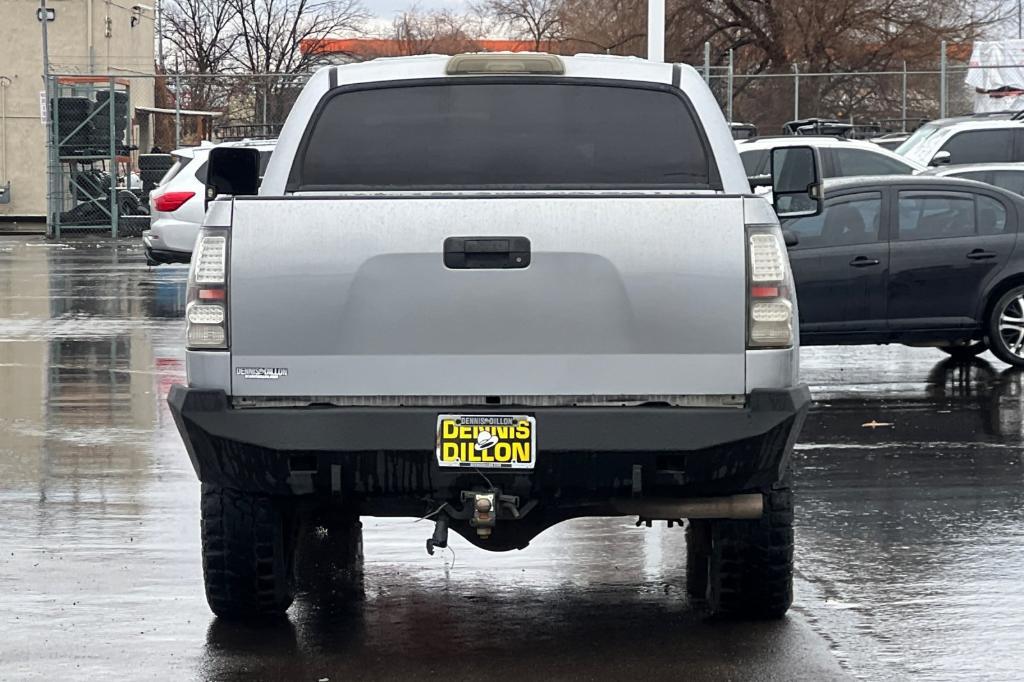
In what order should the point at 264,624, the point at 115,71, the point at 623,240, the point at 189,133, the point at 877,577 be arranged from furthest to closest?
the point at 189,133 → the point at 115,71 → the point at 877,577 → the point at 264,624 → the point at 623,240

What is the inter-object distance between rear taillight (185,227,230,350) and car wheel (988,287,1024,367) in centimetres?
925

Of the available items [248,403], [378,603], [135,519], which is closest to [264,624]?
[378,603]

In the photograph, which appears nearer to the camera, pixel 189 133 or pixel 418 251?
pixel 418 251

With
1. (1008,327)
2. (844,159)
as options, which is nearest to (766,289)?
(1008,327)

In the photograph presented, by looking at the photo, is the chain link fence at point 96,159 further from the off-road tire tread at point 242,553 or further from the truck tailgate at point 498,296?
the truck tailgate at point 498,296

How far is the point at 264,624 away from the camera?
648 cm

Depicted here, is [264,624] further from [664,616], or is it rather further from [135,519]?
[135,519]

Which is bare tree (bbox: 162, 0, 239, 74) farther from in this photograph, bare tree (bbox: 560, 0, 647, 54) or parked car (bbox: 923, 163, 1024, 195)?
parked car (bbox: 923, 163, 1024, 195)

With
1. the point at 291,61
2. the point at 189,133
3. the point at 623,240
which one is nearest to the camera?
the point at 623,240

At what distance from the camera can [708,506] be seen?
587 centimetres

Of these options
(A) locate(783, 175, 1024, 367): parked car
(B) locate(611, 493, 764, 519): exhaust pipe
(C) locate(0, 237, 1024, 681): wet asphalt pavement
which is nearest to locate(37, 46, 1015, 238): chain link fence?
(A) locate(783, 175, 1024, 367): parked car

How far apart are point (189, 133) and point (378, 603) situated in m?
58.6

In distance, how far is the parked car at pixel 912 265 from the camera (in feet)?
44.2

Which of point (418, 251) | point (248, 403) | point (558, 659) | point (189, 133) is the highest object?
point (189, 133)
